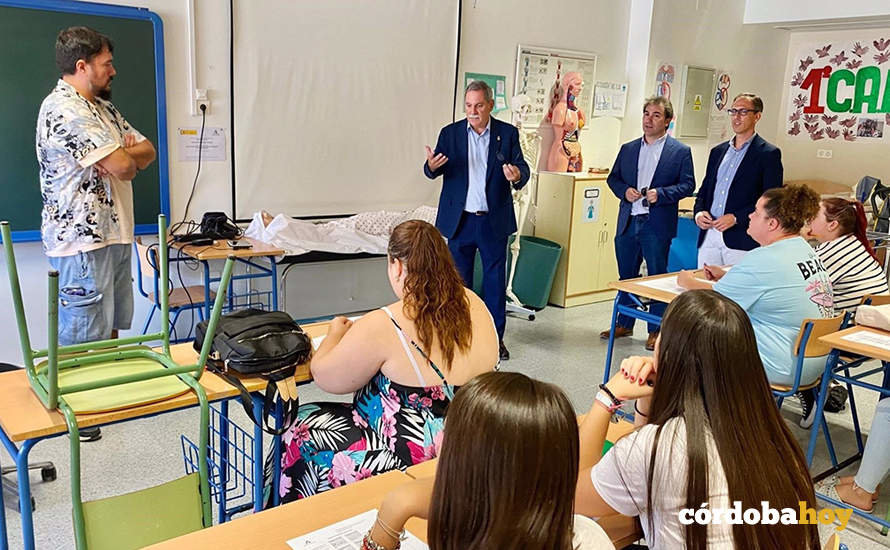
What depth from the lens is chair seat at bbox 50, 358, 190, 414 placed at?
5.93ft

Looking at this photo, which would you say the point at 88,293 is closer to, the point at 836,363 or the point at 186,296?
the point at 186,296

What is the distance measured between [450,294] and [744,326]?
2.86ft

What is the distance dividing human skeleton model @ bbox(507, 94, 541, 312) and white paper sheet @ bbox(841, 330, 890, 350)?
301 cm

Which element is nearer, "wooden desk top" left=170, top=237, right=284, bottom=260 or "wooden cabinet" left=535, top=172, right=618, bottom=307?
"wooden desk top" left=170, top=237, right=284, bottom=260

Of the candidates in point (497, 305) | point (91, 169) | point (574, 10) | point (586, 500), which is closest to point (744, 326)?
point (586, 500)

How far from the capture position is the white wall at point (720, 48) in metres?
6.54

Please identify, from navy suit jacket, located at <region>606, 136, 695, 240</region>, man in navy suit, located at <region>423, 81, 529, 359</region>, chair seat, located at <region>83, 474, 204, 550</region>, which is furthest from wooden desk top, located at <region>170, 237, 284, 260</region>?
navy suit jacket, located at <region>606, 136, 695, 240</region>

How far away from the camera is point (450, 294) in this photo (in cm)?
204

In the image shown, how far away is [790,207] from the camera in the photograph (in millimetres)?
2889

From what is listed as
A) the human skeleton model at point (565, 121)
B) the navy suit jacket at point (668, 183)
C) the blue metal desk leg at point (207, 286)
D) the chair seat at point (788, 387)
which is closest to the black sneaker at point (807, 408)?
the chair seat at point (788, 387)

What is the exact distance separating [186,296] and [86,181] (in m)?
1.25

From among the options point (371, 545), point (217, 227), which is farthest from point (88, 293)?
point (371, 545)

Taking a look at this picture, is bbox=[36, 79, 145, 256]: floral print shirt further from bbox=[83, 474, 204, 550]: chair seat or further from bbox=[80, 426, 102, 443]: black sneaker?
bbox=[83, 474, 204, 550]: chair seat

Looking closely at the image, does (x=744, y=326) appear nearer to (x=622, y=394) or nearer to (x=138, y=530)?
(x=622, y=394)
